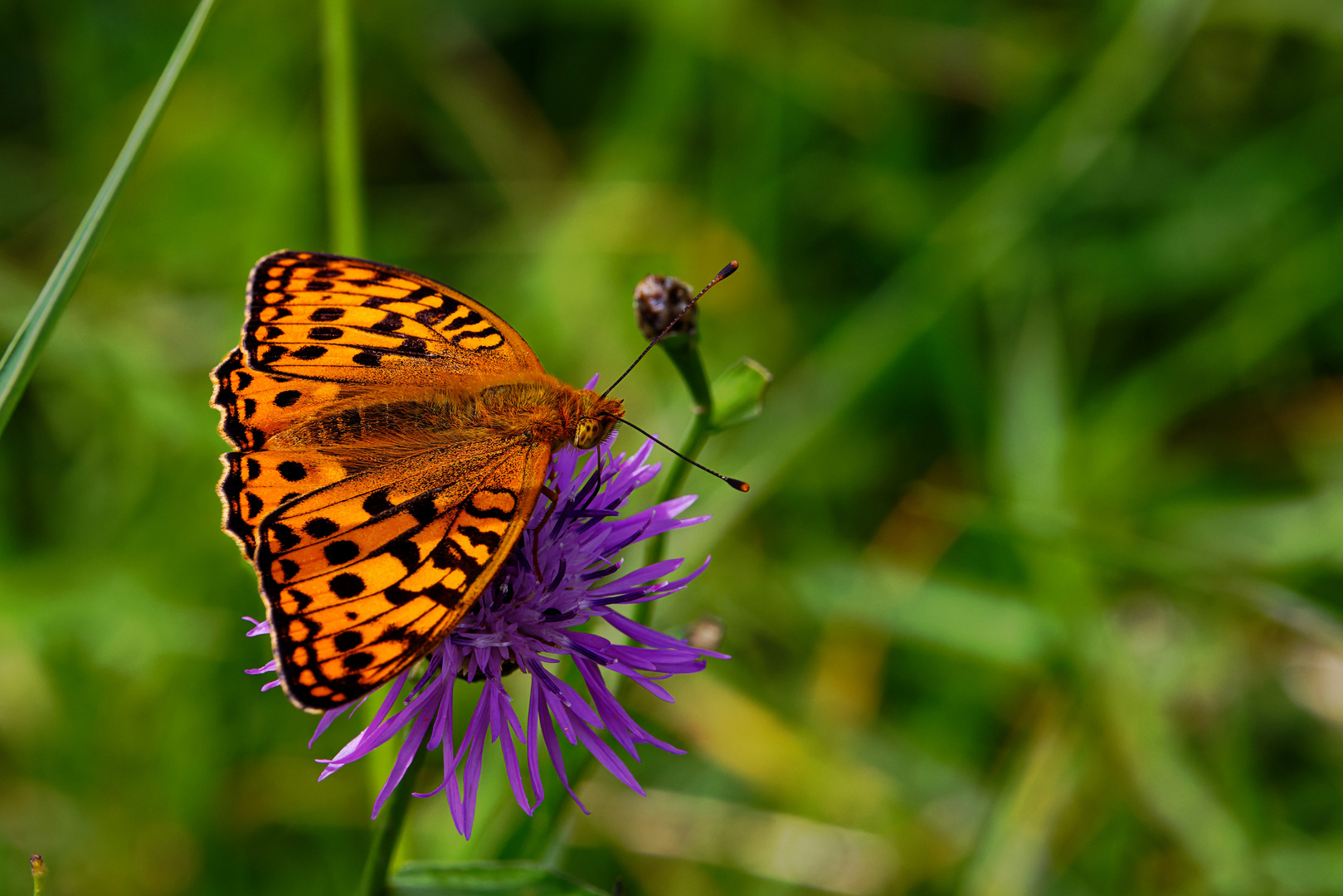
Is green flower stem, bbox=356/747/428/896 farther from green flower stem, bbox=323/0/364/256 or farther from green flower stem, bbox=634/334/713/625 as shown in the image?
green flower stem, bbox=323/0/364/256

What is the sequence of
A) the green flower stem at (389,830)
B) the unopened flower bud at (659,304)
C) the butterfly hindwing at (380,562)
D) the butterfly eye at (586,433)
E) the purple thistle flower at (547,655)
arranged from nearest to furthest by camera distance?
the butterfly hindwing at (380,562), the green flower stem at (389,830), the purple thistle flower at (547,655), the butterfly eye at (586,433), the unopened flower bud at (659,304)

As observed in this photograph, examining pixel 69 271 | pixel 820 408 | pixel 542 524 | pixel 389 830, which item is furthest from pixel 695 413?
pixel 820 408

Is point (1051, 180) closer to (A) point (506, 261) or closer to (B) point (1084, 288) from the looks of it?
(B) point (1084, 288)

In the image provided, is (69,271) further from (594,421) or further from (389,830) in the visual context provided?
(389,830)

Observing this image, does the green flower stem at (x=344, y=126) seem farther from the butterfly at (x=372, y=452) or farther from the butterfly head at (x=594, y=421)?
the butterfly head at (x=594, y=421)

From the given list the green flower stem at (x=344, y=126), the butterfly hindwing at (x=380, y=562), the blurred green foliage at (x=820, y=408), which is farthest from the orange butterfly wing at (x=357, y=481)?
the blurred green foliage at (x=820, y=408)

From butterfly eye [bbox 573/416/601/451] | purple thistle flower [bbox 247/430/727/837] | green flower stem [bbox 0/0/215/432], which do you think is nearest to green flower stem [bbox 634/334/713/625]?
purple thistle flower [bbox 247/430/727/837]
